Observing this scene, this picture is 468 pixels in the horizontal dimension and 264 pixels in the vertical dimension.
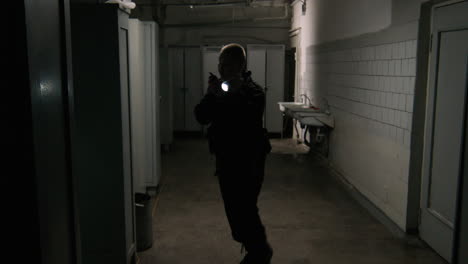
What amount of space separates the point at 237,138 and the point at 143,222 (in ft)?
3.75

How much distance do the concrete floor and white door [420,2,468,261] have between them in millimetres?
258

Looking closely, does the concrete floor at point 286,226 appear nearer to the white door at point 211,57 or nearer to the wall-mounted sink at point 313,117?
the wall-mounted sink at point 313,117

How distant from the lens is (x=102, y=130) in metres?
2.51

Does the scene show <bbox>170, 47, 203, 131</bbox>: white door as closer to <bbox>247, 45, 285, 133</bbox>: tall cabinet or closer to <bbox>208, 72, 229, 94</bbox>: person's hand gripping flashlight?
<bbox>247, 45, 285, 133</bbox>: tall cabinet

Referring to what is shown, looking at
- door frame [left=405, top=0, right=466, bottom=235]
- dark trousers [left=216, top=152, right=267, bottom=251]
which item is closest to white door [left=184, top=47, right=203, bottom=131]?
door frame [left=405, top=0, right=466, bottom=235]

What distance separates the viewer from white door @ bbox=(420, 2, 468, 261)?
9.63 feet

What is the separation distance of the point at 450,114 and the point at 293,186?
7.73ft

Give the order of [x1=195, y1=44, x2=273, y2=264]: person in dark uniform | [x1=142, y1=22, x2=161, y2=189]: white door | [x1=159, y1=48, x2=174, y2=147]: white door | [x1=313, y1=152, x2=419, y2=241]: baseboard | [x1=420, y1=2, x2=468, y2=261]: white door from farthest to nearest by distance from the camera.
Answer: [x1=159, y1=48, x2=174, y2=147]: white door, [x1=142, y1=22, x2=161, y2=189]: white door, [x1=313, y1=152, x2=419, y2=241]: baseboard, [x1=420, y1=2, x2=468, y2=261]: white door, [x1=195, y1=44, x2=273, y2=264]: person in dark uniform

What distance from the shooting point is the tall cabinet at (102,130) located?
93.3 inches

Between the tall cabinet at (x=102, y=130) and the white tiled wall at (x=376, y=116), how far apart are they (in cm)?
229

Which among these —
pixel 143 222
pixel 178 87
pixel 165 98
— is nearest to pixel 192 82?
pixel 178 87

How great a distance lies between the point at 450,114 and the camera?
3045 millimetres

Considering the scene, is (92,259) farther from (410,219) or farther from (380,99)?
(380,99)

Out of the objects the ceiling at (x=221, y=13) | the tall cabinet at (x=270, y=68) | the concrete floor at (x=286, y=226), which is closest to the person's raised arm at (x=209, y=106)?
the concrete floor at (x=286, y=226)
